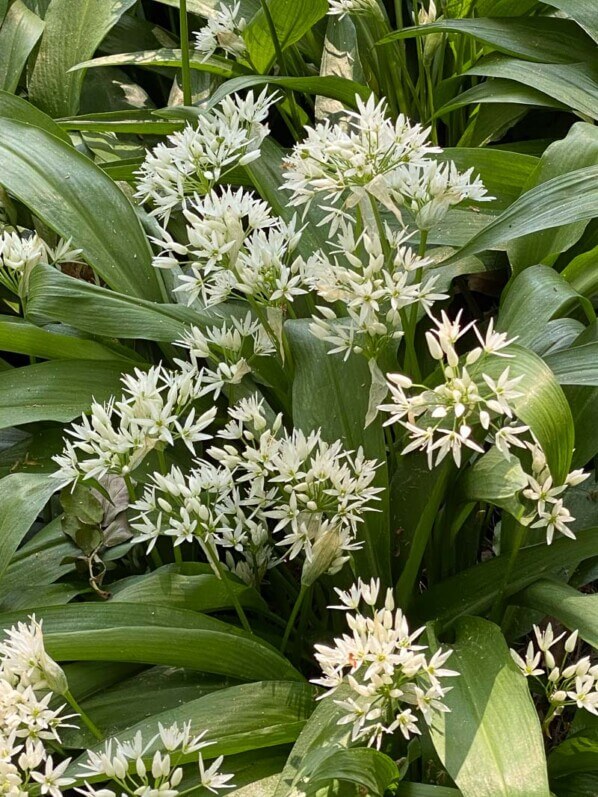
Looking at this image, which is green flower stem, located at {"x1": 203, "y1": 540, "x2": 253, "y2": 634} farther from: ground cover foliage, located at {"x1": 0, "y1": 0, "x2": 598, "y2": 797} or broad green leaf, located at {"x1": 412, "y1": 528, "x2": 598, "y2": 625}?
broad green leaf, located at {"x1": 412, "y1": 528, "x2": 598, "y2": 625}

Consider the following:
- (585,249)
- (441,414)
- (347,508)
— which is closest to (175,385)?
(347,508)

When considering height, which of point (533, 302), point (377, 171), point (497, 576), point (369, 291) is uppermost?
point (377, 171)

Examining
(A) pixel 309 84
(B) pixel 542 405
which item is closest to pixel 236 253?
(B) pixel 542 405

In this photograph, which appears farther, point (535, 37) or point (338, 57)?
point (338, 57)

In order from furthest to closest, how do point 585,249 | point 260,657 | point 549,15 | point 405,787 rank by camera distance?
point 549,15
point 585,249
point 260,657
point 405,787

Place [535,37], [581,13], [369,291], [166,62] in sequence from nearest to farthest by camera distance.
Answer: [369,291]
[581,13]
[535,37]
[166,62]

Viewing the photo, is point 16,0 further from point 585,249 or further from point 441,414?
point 441,414

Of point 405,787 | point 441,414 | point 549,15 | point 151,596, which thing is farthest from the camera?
point 549,15

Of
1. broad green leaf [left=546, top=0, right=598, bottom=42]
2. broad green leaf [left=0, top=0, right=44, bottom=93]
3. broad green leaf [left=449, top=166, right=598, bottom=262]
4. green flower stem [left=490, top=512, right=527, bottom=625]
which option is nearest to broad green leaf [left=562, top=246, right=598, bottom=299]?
broad green leaf [left=449, top=166, right=598, bottom=262]

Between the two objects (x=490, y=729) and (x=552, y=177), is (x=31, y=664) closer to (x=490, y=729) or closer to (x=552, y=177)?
(x=490, y=729)
